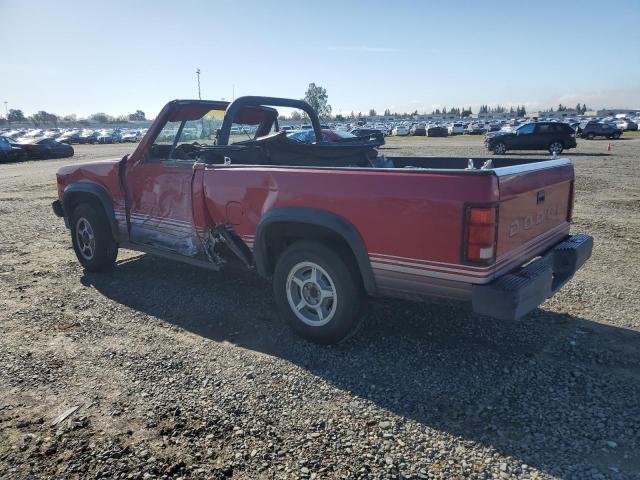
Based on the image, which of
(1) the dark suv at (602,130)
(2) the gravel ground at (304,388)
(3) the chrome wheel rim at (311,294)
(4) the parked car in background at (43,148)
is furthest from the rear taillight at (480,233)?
(1) the dark suv at (602,130)

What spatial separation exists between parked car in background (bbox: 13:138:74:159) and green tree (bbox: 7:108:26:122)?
481 ft

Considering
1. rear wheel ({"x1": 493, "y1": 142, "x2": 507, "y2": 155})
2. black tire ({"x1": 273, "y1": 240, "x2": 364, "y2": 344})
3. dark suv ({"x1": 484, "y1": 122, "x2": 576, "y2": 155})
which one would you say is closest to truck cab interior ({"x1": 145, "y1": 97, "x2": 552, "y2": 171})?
black tire ({"x1": 273, "y1": 240, "x2": 364, "y2": 344})

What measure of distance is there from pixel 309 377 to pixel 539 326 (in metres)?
2.15

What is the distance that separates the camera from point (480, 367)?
3.64 m

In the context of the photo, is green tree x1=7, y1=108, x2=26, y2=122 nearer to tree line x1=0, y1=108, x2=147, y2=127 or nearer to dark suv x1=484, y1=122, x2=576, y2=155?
tree line x1=0, y1=108, x2=147, y2=127

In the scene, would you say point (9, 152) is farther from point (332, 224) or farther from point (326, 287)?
point (332, 224)

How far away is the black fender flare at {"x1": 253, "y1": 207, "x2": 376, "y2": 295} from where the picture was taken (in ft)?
11.6

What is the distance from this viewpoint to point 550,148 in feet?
78.8

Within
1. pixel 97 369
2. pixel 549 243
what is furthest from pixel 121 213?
pixel 549 243

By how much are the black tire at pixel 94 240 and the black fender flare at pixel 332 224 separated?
2.71 m

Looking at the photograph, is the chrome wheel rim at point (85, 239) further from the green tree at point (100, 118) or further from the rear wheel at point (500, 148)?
the green tree at point (100, 118)

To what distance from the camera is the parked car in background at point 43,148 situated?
3034 cm

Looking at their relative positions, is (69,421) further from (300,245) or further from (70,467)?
(300,245)

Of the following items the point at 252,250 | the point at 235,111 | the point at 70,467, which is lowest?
the point at 70,467
